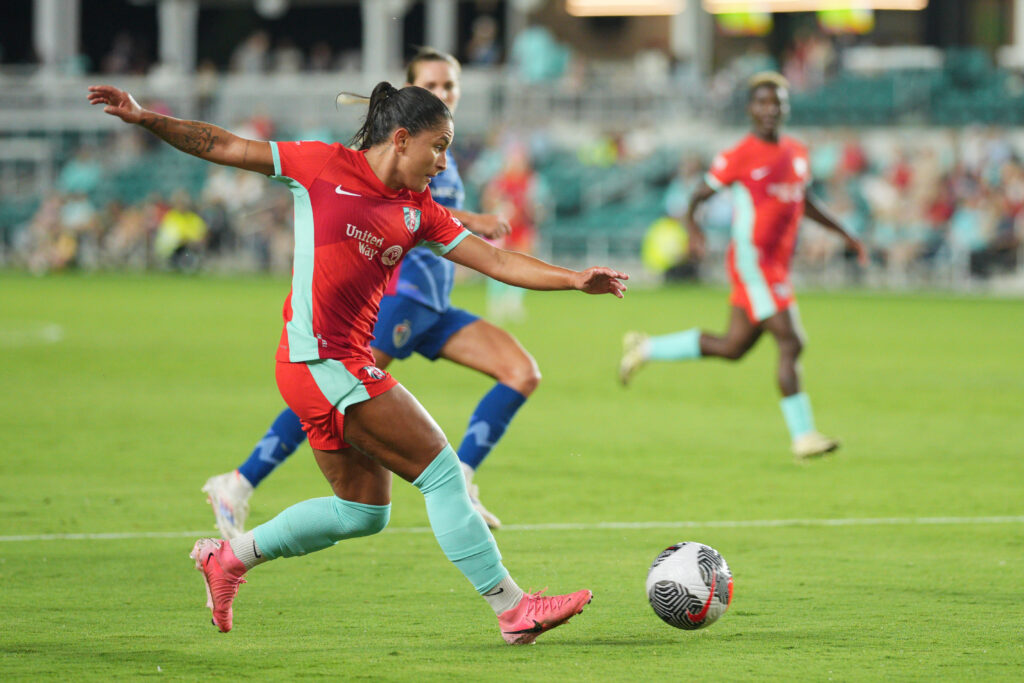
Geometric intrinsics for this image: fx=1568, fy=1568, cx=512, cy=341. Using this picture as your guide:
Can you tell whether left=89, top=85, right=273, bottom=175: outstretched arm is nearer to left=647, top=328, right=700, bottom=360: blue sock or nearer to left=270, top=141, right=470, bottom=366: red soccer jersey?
left=270, top=141, right=470, bottom=366: red soccer jersey

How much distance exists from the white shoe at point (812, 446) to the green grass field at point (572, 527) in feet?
0.53

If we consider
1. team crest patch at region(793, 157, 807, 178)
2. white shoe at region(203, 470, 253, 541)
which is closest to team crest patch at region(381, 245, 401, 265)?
white shoe at region(203, 470, 253, 541)

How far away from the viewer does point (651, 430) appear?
38.4 ft

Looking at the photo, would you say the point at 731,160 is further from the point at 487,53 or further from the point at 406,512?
the point at 487,53

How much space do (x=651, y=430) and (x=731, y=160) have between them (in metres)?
2.19

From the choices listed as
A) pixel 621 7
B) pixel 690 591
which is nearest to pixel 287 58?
pixel 621 7

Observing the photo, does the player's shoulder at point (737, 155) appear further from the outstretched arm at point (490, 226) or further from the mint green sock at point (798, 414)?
the outstretched arm at point (490, 226)

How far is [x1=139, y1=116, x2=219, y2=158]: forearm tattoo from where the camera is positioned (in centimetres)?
518

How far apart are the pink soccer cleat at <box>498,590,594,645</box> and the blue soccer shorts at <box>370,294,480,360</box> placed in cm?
250

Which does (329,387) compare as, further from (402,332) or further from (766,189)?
(766,189)

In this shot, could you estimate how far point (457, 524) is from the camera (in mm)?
5363

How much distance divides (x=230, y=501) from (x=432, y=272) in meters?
1.49

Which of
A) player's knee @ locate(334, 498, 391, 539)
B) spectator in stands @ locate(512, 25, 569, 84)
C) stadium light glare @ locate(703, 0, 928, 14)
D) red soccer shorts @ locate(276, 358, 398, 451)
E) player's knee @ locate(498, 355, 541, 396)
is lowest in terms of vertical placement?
player's knee @ locate(334, 498, 391, 539)

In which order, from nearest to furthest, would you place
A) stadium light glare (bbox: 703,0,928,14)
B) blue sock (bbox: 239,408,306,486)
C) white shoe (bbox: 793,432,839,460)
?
blue sock (bbox: 239,408,306,486) < white shoe (bbox: 793,432,839,460) < stadium light glare (bbox: 703,0,928,14)
